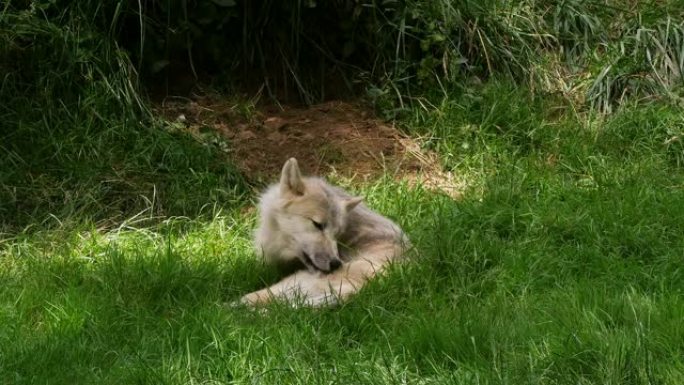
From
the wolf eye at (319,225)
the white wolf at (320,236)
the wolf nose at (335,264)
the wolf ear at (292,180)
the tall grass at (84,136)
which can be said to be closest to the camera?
the white wolf at (320,236)

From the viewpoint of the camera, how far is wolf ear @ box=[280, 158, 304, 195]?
6.15 meters

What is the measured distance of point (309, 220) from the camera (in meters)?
6.01

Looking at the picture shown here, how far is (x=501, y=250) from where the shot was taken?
18.9 feet

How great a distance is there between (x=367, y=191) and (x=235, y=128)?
133cm

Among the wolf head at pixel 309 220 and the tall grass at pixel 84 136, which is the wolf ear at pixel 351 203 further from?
the tall grass at pixel 84 136

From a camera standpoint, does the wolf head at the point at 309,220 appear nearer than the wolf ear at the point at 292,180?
Yes

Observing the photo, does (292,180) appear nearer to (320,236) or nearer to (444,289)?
(320,236)

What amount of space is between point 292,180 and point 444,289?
49.8 inches

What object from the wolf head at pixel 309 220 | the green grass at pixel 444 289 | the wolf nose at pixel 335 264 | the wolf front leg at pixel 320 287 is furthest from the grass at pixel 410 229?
the wolf nose at pixel 335 264

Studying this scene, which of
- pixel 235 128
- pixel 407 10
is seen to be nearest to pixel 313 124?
pixel 235 128

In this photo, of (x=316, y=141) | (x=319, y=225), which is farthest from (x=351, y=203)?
(x=316, y=141)

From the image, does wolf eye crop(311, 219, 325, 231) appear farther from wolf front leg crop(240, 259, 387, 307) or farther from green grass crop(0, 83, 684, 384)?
green grass crop(0, 83, 684, 384)

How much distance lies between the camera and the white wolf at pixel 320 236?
18.7 ft

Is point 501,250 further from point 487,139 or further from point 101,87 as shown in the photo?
point 101,87
